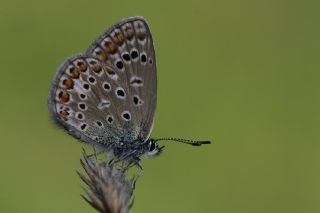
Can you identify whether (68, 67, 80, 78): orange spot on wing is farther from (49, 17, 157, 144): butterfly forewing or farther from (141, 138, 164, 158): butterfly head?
(141, 138, 164, 158): butterfly head

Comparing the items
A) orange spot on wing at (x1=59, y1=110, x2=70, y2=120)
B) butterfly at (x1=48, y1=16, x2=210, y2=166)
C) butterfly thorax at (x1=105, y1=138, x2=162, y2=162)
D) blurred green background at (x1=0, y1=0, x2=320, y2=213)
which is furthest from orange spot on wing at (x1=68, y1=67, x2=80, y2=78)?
blurred green background at (x1=0, y1=0, x2=320, y2=213)

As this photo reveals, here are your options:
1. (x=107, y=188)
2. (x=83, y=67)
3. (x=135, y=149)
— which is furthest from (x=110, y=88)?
(x=107, y=188)

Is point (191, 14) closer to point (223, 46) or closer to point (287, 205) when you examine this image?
point (223, 46)

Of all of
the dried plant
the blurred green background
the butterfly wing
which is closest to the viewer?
the dried plant

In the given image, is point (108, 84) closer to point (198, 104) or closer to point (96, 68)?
point (96, 68)

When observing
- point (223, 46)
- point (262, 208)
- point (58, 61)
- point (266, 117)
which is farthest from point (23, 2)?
point (262, 208)

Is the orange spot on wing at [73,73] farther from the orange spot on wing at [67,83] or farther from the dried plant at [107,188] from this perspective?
the dried plant at [107,188]
